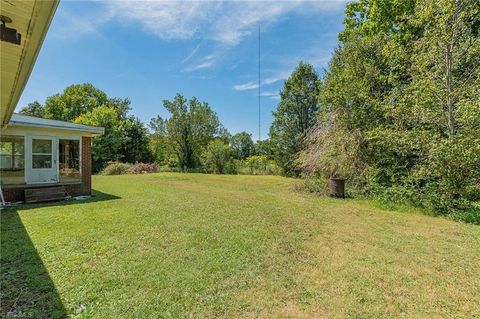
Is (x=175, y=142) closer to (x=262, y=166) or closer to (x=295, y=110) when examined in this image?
(x=262, y=166)

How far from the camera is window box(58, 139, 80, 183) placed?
9914mm

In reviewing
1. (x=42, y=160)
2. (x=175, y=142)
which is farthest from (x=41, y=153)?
(x=175, y=142)

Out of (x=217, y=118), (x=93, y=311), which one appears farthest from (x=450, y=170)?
(x=217, y=118)

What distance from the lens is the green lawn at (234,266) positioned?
2.81 meters

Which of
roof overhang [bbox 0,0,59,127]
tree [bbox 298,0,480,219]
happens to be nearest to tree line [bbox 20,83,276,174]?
tree [bbox 298,0,480,219]

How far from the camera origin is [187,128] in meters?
28.5

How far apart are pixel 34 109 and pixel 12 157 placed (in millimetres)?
36136

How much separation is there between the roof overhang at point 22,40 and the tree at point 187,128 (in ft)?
79.1

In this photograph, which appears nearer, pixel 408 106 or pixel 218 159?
pixel 408 106

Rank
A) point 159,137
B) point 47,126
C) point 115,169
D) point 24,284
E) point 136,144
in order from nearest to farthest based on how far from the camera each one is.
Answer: point 24,284, point 47,126, point 115,169, point 159,137, point 136,144

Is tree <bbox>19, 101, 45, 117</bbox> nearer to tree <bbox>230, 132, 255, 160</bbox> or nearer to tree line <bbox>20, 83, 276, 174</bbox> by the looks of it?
tree line <bbox>20, 83, 276, 174</bbox>

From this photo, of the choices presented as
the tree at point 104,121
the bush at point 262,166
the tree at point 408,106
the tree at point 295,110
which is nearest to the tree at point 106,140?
the tree at point 104,121

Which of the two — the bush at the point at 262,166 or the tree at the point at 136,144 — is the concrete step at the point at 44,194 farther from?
the tree at the point at 136,144

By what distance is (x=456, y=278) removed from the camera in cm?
357
